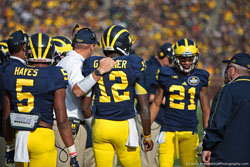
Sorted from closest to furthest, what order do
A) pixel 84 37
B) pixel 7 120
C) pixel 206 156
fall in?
1. pixel 206 156
2. pixel 7 120
3. pixel 84 37

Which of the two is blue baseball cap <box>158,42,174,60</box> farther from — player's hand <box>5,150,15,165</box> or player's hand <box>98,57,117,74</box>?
player's hand <box>5,150,15,165</box>

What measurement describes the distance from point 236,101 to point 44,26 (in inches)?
574

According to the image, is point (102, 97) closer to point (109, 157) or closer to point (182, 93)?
point (109, 157)

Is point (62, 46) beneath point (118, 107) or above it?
above

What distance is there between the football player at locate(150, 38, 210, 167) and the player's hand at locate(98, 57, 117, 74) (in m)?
1.17

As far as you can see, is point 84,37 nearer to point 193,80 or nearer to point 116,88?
point 116,88

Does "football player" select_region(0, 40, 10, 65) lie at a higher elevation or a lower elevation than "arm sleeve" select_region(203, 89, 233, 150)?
higher

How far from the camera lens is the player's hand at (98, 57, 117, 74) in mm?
3955

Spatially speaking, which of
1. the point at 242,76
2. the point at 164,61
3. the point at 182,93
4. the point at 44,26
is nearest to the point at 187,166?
the point at 182,93

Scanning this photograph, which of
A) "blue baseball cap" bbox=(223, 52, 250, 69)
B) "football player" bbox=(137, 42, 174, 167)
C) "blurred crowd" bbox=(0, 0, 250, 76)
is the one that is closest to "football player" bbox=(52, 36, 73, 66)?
"football player" bbox=(137, 42, 174, 167)

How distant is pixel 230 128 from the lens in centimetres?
336

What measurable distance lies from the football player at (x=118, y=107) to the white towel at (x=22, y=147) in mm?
769

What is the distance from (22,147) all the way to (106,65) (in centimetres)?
114

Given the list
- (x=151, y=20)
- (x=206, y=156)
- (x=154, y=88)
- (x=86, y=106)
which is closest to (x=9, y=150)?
(x=86, y=106)
